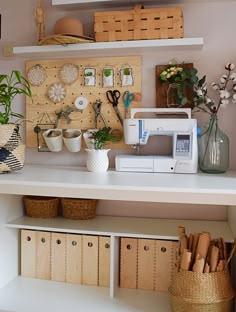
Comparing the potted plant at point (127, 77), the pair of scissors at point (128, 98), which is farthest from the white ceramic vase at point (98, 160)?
the potted plant at point (127, 77)

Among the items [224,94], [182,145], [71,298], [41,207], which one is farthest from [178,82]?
[71,298]

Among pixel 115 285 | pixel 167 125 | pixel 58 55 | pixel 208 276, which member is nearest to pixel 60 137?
pixel 58 55

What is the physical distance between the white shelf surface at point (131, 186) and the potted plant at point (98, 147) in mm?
79

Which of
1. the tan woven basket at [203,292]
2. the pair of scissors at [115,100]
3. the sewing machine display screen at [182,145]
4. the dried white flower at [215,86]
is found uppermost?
the dried white flower at [215,86]

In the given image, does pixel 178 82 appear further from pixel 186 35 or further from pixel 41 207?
pixel 41 207

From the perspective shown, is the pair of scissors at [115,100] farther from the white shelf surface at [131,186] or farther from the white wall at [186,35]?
the white shelf surface at [131,186]

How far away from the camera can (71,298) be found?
197 centimetres

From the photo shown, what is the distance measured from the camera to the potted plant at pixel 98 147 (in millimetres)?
2023

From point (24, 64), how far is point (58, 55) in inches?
8.9

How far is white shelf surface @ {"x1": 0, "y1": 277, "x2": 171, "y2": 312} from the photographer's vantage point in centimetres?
188

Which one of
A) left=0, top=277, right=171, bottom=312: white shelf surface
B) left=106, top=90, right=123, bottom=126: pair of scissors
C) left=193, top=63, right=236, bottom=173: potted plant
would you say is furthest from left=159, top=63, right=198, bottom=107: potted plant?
left=0, top=277, right=171, bottom=312: white shelf surface

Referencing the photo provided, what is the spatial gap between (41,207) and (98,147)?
0.48 m

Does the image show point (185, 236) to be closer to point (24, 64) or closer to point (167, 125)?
point (167, 125)

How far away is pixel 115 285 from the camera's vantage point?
202cm
